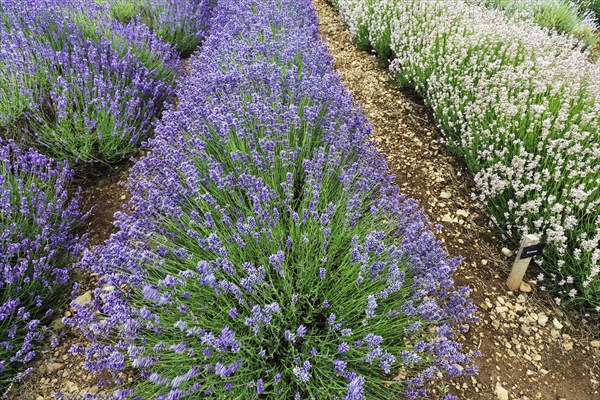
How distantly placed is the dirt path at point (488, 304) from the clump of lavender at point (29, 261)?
207 centimetres

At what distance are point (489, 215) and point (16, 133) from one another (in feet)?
11.0

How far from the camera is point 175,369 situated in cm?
147

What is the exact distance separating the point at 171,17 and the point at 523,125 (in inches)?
145

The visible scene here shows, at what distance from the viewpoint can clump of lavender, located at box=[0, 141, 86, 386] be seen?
1.78 m

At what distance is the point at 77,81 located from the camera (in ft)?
9.75

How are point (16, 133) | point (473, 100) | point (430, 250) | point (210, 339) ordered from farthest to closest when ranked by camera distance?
1. point (473, 100)
2. point (16, 133)
3. point (430, 250)
4. point (210, 339)

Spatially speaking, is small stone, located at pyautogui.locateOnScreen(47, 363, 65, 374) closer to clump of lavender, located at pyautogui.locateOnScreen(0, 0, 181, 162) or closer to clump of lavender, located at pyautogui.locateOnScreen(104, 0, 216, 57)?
clump of lavender, located at pyautogui.locateOnScreen(0, 0, 181, 162)

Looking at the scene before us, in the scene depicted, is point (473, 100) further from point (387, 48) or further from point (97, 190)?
point (97, 190)

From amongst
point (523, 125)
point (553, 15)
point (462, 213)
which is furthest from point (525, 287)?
point (553, 15)

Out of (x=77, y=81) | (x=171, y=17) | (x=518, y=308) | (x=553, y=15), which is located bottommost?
(x=77, y=81)

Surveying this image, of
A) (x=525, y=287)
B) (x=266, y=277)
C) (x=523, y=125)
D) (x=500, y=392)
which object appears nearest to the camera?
(x=266, y=277)

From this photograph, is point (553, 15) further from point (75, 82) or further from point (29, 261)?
point (29, 261)

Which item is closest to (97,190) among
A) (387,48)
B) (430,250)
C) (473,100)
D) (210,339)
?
(210,339)

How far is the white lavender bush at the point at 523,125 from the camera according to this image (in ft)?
6.95
